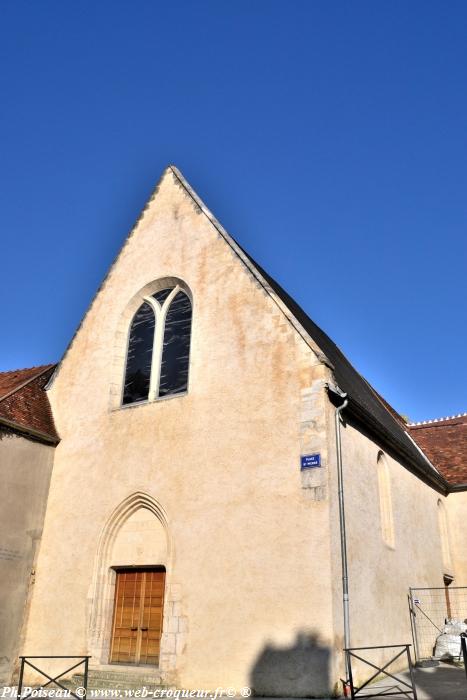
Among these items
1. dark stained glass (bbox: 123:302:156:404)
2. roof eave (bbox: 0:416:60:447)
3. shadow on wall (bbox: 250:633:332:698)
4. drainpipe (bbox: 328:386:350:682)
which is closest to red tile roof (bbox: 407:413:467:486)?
drainpipe (bbox: 328:386:350:682)

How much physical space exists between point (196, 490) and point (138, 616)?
2421 mm

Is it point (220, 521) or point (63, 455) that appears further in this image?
point (63, 455)

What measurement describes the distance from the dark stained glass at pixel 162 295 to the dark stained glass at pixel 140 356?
269 mm

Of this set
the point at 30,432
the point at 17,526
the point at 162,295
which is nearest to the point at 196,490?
the point at 17,526

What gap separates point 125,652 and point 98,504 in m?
2.59

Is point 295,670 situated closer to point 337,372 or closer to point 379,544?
point 379,544

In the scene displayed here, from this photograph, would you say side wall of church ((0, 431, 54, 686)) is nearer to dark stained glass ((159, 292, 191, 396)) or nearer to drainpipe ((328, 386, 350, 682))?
dark stained glass ((159, 292, 191, 396))

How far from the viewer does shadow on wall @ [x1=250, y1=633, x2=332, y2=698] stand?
825cm

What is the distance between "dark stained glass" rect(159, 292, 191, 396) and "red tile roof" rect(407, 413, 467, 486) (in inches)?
366

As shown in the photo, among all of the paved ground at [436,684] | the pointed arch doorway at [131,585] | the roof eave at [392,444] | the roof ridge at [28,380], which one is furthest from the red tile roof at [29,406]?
the paved ground at [436,684]

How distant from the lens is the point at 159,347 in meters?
12.8

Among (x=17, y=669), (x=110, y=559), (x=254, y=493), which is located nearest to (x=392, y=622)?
(x=254, y=493)

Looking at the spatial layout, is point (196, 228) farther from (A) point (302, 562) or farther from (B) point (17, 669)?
(B) point (17, 669)

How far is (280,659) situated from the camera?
8.58m
